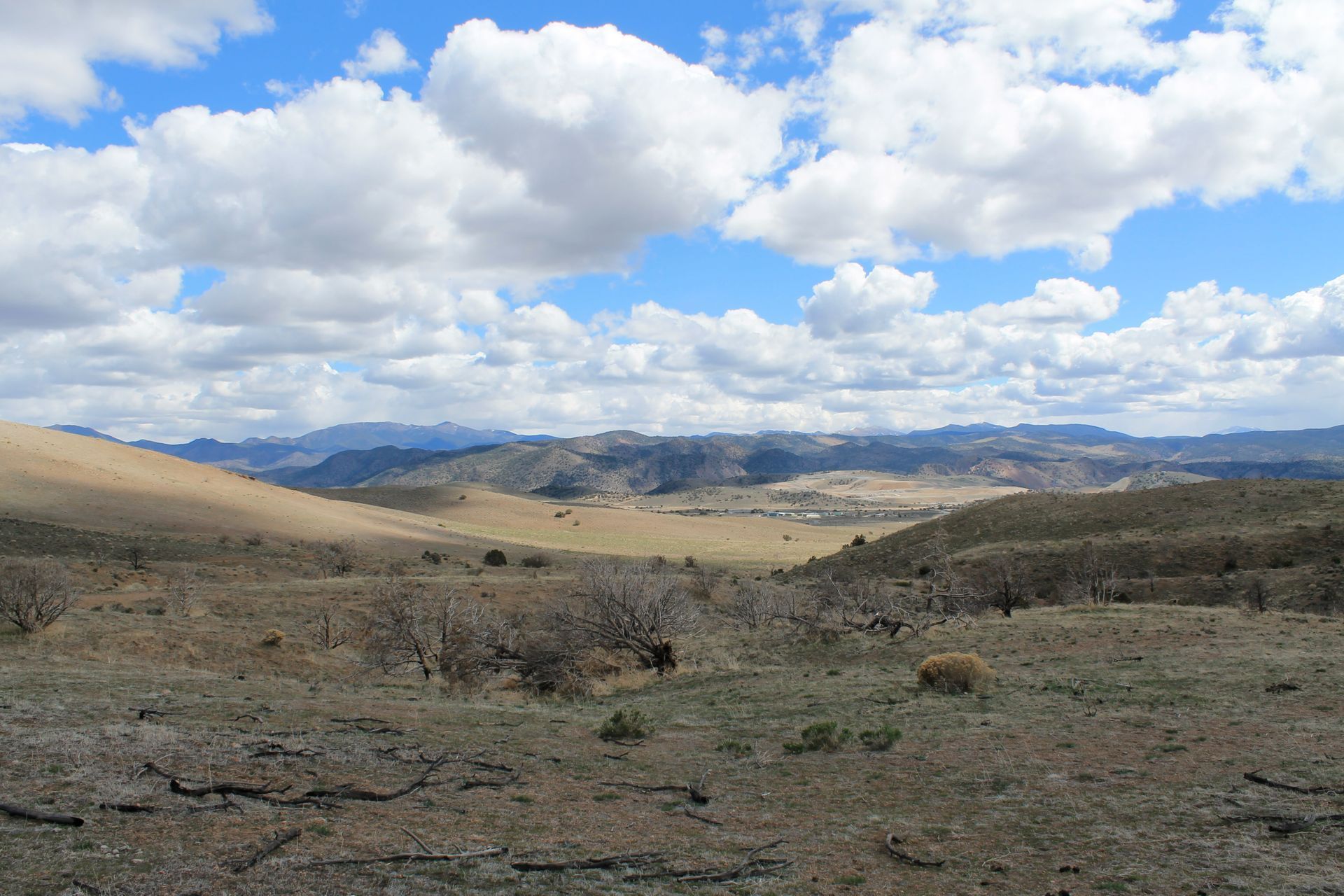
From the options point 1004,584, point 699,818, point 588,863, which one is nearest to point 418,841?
point 588,863

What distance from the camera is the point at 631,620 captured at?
2145 centimetres

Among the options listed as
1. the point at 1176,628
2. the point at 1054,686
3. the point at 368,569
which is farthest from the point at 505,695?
the point at 368,569

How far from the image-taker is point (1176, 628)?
2055 centimetres

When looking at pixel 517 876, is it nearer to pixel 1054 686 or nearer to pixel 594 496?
pixel 1054 686

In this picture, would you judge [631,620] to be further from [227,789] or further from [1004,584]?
[1004,584]

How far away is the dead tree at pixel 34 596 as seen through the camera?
736 inches

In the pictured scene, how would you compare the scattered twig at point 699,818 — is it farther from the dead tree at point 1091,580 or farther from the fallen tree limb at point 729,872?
the dead tree at point 1091,580

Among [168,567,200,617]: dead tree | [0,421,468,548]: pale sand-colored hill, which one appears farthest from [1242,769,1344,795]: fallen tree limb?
[0,421,468,548]: pale sand-colored hill

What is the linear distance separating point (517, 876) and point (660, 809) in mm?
2739

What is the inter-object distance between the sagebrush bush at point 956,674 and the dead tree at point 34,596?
2171cm

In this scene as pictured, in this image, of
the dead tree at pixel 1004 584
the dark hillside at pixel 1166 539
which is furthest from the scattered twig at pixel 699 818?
the dark hillside at pixel 1166 539

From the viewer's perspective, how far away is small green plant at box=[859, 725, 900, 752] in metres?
11.3

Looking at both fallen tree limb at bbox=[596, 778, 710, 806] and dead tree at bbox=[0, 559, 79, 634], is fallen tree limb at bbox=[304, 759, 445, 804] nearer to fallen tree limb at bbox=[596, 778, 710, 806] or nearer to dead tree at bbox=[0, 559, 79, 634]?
fallen tree limb at bbox=[596, 778, 710, 806]

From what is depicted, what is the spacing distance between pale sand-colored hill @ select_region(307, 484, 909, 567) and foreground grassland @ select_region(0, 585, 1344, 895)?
46331 millimetres
